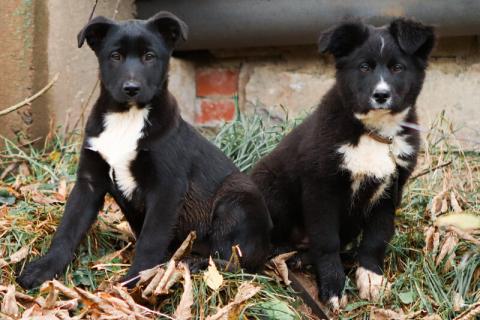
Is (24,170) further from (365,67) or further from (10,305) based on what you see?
(365,67)

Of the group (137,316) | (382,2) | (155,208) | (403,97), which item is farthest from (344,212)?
(382,2)

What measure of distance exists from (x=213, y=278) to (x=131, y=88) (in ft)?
3.23

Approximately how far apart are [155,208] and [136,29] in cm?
89

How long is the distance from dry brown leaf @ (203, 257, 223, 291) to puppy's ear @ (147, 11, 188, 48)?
3.79ft

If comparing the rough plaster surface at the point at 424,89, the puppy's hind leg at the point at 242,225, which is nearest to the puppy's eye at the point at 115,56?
the puppy's hind leg at the point at 242,225

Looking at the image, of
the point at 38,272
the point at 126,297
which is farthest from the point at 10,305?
the point at 126,297

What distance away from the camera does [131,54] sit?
13.0 feet

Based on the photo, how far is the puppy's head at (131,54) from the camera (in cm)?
391

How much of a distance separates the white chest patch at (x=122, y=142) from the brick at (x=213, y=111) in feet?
8.54

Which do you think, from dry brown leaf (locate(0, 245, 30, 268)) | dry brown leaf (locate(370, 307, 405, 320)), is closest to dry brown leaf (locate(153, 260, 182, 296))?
dry brown leaf (locate(0, 245, 30, 268))

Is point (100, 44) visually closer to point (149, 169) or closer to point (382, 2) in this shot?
point (149, 169)

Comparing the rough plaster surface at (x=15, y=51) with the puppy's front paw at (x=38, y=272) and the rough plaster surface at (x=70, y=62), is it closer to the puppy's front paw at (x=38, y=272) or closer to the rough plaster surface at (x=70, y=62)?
the rough plaster surface at (x=70, y=62)

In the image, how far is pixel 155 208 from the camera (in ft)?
→ 12.9

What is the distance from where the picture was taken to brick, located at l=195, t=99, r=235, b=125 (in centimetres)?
663
